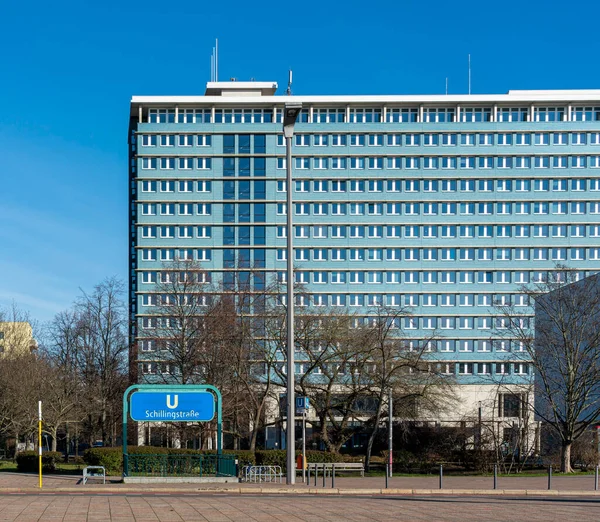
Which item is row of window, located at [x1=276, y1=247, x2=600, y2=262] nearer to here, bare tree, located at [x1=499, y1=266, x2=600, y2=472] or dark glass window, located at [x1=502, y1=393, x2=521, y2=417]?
dark glass window, located at [x1=502, y1=393, x2=521, y2=417]

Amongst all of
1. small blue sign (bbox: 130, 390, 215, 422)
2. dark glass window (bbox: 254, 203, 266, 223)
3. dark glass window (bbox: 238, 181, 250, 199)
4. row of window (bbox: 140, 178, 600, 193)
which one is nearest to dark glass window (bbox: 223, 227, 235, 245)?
dark glass window (bbox: 254, 203, 266, 223)

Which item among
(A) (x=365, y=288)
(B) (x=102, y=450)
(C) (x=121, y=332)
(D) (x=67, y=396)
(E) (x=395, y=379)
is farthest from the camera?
(A) (x=365, y=288)

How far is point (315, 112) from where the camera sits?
348 ft

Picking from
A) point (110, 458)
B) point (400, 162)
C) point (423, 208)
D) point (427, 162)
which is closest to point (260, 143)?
point (400, 162)

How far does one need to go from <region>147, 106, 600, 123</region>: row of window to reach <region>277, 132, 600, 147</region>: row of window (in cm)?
210

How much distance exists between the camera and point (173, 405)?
38.3 metres

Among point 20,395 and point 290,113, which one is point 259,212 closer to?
point 20,395

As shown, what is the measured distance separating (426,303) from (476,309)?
5601 mm

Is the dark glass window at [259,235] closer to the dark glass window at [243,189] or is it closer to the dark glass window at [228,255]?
the dark glass window at [228,255]

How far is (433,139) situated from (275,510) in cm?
8643

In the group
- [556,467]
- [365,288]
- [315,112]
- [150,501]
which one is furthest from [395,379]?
[315,112]

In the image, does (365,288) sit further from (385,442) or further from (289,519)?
(289,519)

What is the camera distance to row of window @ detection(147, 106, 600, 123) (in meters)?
105

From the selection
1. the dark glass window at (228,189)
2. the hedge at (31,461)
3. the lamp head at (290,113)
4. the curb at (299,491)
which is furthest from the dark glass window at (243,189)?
the curb at (299,491)
